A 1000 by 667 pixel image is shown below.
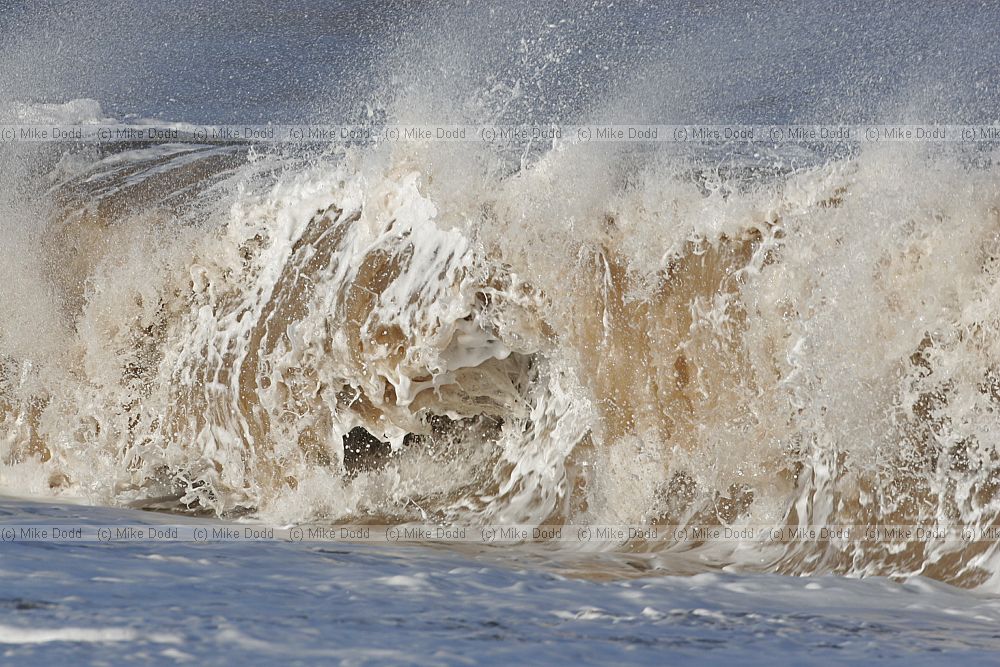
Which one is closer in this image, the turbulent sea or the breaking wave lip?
the turbulent sea

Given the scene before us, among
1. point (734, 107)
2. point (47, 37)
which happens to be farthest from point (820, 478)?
point (734, 107)

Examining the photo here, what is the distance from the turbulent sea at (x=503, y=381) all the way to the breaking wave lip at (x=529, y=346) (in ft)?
0.04

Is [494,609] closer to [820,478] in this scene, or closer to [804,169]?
[820,478]

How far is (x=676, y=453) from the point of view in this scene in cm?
356

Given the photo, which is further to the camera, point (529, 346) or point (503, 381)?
point (503, 381)

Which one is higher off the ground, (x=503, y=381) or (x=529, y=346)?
(x=529, y=346)

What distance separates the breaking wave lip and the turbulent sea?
0.04 ft

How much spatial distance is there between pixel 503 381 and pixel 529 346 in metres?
0.23

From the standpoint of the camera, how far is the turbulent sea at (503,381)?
2.17 metres

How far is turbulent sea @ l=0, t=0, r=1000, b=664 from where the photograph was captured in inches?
85.6

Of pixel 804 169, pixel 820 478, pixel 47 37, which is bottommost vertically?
pixel 820 478

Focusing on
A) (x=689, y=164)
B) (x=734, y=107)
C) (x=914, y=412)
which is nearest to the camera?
(x=914, y=412)

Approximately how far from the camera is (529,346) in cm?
390

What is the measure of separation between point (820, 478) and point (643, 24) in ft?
40.6
